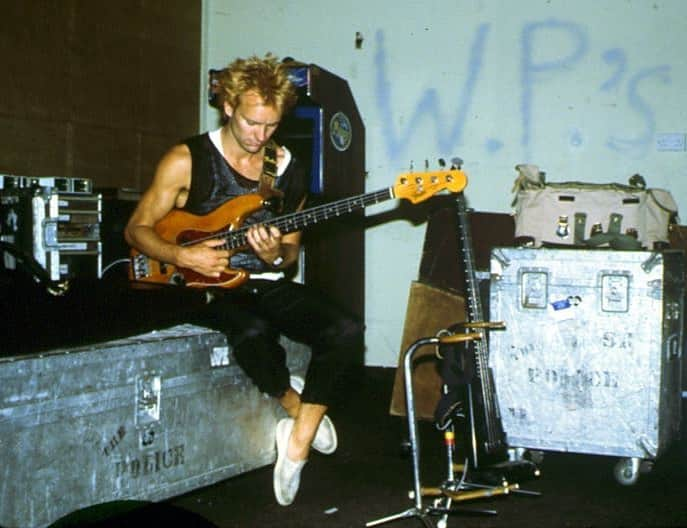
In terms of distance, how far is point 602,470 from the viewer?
10.2ft

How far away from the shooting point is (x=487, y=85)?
4.70 meters

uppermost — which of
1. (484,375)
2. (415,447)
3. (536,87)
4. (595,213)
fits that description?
(536,87)

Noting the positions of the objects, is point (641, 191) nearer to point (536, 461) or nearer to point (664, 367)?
point (664, 367)

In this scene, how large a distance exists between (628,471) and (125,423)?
181 centimetres

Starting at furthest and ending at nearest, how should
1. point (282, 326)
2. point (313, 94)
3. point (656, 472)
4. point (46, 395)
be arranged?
1. point (313, 94)
2. point (656, 472)
3. point (282, 326)
4. point (46, 395)

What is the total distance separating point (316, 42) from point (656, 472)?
10.7 feet

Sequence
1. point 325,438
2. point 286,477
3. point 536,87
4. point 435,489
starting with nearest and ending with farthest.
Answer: point 435,489 < point 286,477 < point 325,438 < point 536,87

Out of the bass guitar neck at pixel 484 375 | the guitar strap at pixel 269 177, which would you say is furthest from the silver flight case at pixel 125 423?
the bass guitar neck at pixel 484 375

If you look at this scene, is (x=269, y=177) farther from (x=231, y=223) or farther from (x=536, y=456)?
(x=536, y=456)

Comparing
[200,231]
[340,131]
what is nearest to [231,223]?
[200,231]

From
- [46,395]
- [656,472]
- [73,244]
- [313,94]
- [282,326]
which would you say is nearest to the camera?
[46,395]

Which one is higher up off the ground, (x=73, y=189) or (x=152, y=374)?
(x=73, y=189)

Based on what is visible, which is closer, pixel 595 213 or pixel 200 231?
pixel 200 231

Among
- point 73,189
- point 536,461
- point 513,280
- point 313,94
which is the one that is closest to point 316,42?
point 313,94
